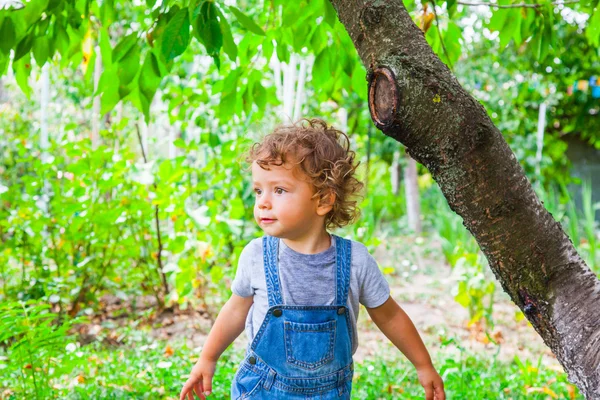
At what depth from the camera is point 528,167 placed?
7469 mm

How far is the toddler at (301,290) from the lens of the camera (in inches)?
62.1

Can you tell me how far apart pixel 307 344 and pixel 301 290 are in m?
0.14

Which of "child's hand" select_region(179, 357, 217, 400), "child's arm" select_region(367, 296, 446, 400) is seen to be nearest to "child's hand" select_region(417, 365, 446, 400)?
"child's arm" select_region(367, 296, 446, 400)

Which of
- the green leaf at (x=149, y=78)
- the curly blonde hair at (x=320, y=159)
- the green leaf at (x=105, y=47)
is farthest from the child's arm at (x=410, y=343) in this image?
the green leaf at (x=105, y=47)

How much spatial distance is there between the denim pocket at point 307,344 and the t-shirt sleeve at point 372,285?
142 mm

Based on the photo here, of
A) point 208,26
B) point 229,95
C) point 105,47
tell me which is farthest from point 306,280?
point 105,47

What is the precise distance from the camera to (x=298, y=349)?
1566 mm

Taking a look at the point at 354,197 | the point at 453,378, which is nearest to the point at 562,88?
the point at 453,378

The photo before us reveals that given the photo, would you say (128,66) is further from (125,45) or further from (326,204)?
(326,204)

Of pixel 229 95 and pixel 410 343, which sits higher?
pixel 229 95

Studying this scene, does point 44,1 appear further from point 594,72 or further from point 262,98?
point 594,72

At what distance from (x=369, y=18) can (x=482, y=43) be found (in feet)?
22.3

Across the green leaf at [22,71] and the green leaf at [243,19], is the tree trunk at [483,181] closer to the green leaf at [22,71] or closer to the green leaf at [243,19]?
the green leaf at [243,19]

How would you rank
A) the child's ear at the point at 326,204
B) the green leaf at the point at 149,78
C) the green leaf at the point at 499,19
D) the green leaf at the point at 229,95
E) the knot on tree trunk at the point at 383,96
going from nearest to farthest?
the knot on tree trunk at the point at 383,96, the child's ear at the point at 326,204, the green leaf at the point at 149,78, the green leaf at the point at 229,95, the green leaf at the point at 499,19
